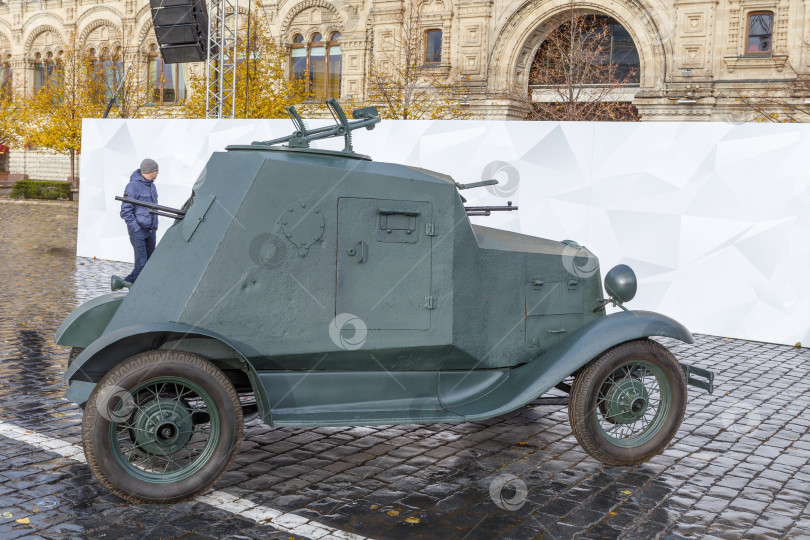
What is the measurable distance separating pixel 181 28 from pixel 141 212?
1011 centimetres

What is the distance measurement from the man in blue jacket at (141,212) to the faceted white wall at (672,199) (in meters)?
2.90

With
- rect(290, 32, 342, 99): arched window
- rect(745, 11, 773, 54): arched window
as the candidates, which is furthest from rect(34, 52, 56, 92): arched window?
rect(745, 11, 773, 54): arched window

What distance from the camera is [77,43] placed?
140 ft

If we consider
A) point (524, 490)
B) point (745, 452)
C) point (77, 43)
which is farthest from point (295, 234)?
point (77, 43)

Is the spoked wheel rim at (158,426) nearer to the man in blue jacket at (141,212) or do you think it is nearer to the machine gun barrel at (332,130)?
the machine gun barrel at (332,130)

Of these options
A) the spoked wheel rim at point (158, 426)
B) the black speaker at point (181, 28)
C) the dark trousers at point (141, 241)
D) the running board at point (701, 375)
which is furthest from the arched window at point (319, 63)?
the spoked wheel rim at point (158, 426)

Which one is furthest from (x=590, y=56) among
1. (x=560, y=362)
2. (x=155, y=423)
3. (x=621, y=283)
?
(x=155, y=423)

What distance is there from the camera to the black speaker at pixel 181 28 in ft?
65.3

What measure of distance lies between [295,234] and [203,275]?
565 millimetres

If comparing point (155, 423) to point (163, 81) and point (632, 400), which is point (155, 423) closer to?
point (632, 400)

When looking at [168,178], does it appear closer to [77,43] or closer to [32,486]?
[32,486]

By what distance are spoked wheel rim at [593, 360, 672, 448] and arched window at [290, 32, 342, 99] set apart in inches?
1237

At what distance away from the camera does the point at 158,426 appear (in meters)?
4.82

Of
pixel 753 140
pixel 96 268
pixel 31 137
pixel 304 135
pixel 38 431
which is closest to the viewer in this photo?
pixel 304 135
